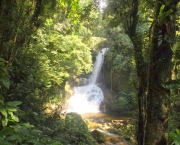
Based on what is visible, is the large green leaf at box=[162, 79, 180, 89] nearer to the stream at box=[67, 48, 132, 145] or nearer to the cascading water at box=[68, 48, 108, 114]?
the stream at box=[67, 48, 132, 145]

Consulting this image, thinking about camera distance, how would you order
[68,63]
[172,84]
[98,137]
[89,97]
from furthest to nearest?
1. [89,97]
2. [68,63]
3. [98,137]
4. [172,84]

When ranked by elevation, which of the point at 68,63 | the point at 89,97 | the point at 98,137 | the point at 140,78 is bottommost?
the point at 98,137

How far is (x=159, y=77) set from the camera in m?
3.44

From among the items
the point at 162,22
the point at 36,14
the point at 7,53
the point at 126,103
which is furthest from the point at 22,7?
the point at 126,103

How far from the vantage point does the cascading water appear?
52.3 feet

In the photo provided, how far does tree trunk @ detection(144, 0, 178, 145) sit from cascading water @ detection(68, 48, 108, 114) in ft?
39.1

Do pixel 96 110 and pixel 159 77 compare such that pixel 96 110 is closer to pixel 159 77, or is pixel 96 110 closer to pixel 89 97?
pixel 89 97

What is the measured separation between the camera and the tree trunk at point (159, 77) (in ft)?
10.9

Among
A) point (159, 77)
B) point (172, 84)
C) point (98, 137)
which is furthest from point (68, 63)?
point (172, 84)

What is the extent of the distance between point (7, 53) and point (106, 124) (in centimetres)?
967

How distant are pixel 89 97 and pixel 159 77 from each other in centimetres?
1400

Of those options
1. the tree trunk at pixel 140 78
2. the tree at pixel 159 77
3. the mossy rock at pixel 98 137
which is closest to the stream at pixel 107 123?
the mossy rock at pixel 98 137

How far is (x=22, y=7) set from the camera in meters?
3.38

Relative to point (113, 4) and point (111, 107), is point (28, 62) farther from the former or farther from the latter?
point (111, 107)
